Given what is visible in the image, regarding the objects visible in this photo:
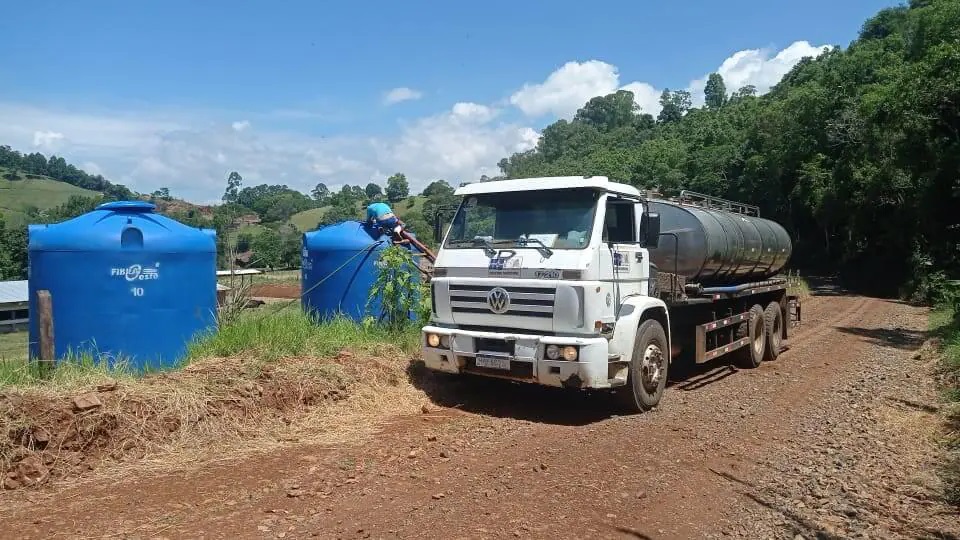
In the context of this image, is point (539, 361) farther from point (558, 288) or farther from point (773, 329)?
point (773, 329)

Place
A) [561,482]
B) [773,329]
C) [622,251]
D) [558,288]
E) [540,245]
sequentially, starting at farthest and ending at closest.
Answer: [773,329] → [622,251] → [540,245] → [558,288] → [561,482]

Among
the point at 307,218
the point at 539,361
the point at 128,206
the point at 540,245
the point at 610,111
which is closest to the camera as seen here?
the point at 539,361

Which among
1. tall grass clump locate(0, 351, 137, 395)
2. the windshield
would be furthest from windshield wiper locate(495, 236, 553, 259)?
tall grass clump locate(0, 351, 137, 395)

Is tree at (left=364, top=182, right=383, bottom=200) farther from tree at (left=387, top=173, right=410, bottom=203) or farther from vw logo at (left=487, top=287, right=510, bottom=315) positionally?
vw logo at (left=487, top=287, right=510, bottom=315)

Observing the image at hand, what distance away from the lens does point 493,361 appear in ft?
24.9

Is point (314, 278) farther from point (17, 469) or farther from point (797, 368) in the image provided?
point (797, 368)

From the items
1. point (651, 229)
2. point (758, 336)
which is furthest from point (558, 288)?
point (758, 336)

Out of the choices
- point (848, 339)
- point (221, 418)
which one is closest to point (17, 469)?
point (221, 418)

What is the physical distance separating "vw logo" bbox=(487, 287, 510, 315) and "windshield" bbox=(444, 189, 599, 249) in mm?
575

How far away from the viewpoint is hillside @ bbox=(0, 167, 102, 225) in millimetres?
76000

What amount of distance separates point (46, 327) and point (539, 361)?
16.5ft

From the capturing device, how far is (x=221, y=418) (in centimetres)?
670

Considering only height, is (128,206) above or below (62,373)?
above

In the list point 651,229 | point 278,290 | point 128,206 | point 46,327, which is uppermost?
point 128,206
